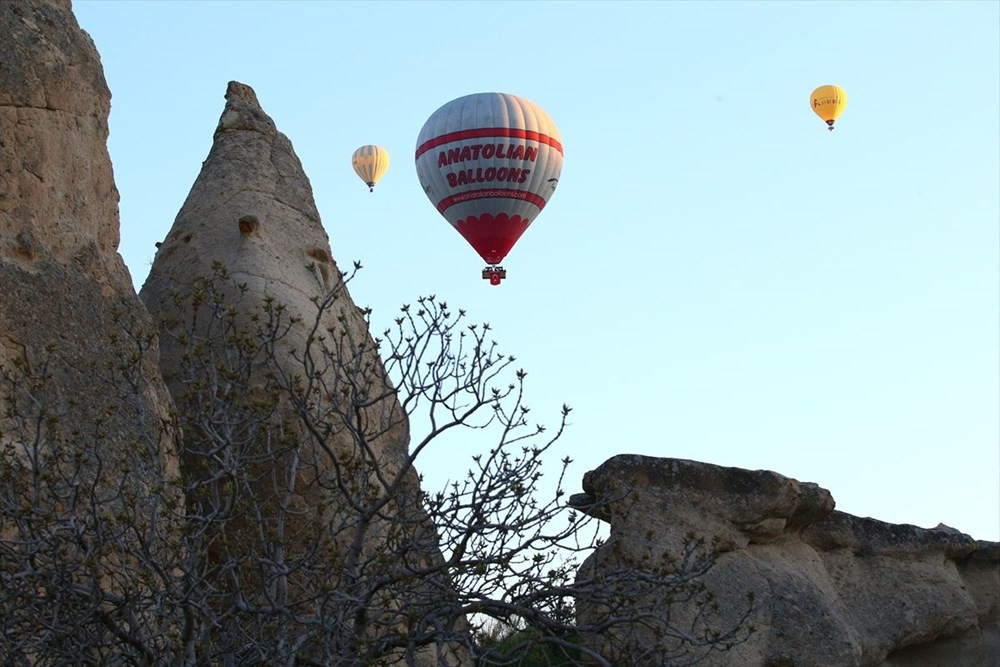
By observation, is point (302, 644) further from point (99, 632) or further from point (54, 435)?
point (54, 435)

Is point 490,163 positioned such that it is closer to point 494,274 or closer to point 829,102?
point 494,274

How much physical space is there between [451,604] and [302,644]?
32.3 inches

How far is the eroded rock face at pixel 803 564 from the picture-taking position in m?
11.6

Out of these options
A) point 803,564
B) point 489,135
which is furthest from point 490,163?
point 803,564

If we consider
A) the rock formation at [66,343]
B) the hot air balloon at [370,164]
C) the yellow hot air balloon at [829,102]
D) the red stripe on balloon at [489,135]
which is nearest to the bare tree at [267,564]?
the rock formation at [66,343]

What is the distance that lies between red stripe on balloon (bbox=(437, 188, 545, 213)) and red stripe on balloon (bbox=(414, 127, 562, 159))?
0.60 metres

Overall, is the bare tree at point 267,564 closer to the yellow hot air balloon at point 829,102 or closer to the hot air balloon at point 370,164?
the hot air balloon at point 370,164

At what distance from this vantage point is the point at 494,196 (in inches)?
715

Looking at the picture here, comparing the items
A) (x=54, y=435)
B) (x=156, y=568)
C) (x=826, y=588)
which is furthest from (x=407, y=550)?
(x=826, y=588)

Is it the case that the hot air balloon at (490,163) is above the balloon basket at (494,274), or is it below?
above

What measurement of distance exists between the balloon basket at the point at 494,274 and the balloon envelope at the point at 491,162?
57 centimetres

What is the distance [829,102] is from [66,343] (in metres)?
22.3

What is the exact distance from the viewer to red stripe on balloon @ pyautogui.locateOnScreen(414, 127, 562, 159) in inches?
703

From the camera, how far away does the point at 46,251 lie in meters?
9.63
